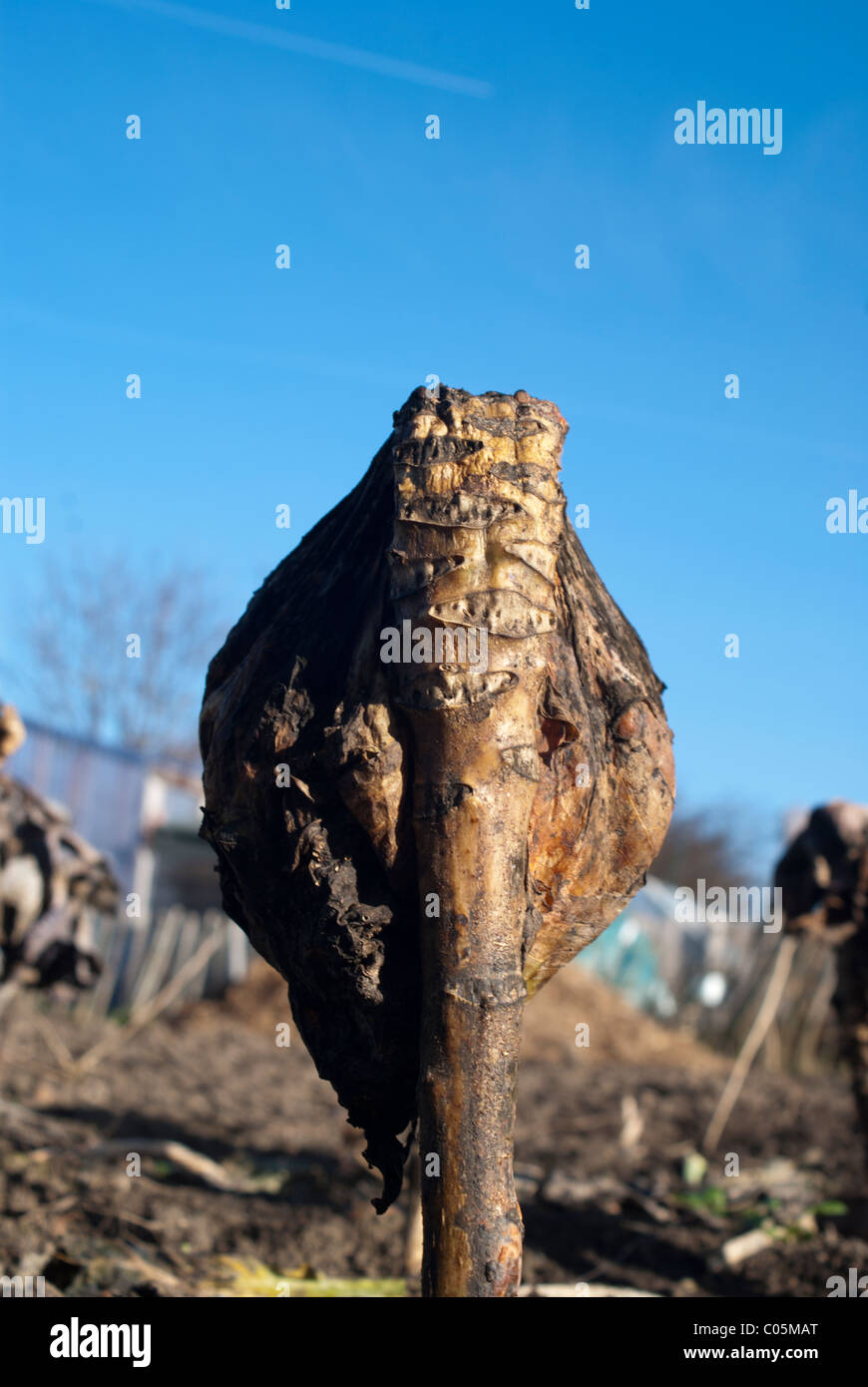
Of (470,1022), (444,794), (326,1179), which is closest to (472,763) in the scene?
(444,794)

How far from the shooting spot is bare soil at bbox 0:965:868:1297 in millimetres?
5227

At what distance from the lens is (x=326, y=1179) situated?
7527 millimetres

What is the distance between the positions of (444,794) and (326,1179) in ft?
20.0

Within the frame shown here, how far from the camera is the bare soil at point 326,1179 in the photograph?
5227mm

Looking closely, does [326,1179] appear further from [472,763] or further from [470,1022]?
[472,763]

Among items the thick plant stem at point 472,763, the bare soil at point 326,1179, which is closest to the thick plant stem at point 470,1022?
the thick plant stem at point 472,763

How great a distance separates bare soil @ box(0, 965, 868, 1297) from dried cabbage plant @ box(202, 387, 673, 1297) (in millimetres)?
1974

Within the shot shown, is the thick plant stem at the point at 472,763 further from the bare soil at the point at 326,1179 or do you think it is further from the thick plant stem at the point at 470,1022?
the bare soil at the point at 326,1179

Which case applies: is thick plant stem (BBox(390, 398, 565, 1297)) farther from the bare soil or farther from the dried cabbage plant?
the bare soil

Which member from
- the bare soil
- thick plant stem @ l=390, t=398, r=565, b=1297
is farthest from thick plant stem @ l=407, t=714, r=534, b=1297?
the bare soil

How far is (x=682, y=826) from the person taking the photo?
45.9m

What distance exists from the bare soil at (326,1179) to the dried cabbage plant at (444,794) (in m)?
1.97
